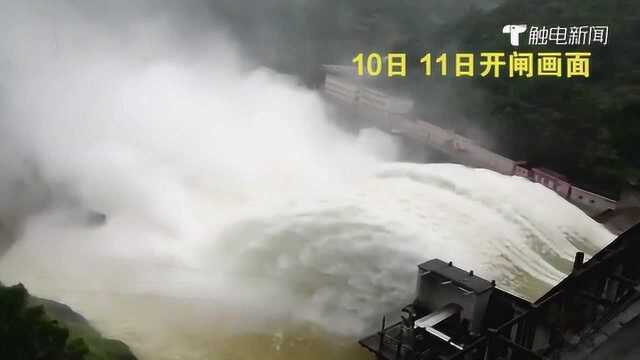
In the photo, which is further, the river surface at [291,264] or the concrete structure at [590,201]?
the concrete structure at [590,201]

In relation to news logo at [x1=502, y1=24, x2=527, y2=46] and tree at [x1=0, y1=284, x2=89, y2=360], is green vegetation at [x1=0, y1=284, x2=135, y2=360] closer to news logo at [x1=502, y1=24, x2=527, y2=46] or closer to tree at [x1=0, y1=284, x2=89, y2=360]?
tree at [x1=0, y1=284, x2=89, y2=360]

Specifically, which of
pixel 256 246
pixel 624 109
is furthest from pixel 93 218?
pixel 624 109

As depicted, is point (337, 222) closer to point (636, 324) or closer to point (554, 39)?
point (636, 324)

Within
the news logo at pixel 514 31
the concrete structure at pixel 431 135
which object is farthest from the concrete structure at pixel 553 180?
the news logo at pixel 514 31

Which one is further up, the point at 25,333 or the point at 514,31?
the point at 514,31

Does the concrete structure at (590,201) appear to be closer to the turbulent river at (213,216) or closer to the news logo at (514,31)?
the turbulent river at (213,216)

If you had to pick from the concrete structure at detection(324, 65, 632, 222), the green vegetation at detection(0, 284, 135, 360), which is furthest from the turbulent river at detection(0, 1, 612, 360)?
the green vegetation at detection(0, 284, 135, 360)

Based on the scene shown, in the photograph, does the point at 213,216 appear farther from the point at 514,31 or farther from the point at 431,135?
the point at 514,31

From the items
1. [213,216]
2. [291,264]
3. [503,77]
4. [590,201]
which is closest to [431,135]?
[503,77]

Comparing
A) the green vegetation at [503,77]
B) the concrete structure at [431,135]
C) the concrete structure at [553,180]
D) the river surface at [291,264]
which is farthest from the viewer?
the green vegetation at [503,77]
